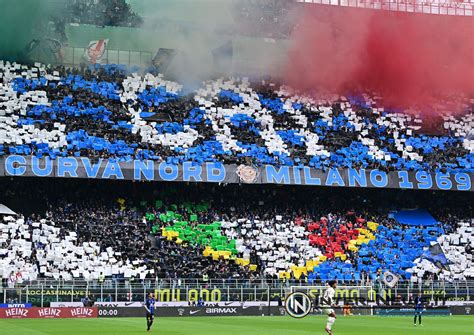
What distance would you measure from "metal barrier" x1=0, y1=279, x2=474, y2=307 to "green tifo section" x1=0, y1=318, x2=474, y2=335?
298 centimetres

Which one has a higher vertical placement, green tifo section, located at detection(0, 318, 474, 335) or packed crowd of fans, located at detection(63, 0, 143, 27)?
packed crowd of fans, located at detection(63, 0, 143, 27)

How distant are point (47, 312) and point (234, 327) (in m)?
13.2

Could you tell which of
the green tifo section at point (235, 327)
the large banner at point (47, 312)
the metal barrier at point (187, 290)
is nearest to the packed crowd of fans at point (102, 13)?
the metal barrier at point (187, 290)

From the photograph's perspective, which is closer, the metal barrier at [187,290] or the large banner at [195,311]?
the metal barrier at [187,290]

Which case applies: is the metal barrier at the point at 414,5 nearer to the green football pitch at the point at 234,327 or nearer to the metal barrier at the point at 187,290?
the metal barrier at the point at 187,290

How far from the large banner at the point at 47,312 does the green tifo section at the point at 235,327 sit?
2277 millimetres

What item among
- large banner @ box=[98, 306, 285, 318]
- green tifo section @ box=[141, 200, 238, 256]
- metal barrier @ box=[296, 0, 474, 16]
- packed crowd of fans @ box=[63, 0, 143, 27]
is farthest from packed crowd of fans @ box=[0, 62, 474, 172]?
large banner @ box=[98, 306, 285, 318]

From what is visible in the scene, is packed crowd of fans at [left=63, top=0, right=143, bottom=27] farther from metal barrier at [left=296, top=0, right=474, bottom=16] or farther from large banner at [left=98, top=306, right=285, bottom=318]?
large banner at [left=98, top=306, right=285, bottom=318]

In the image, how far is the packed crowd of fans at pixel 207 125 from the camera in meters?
Result: 60.2

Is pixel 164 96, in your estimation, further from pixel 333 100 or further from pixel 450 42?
pixel 450 42

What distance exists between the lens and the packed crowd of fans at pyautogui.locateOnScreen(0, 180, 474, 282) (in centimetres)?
5478

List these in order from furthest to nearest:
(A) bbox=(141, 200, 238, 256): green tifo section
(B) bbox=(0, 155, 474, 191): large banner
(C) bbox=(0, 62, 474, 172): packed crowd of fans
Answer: (C) bbox=(0, 62, 474, 172): packed crowd of fans
(A) bbox=(141, 200, 238, 256): green tifo section
(B) bbox=(0, 155, 474, 191): large banner

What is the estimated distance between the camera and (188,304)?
50688 millimetres

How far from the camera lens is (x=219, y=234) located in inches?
2335
